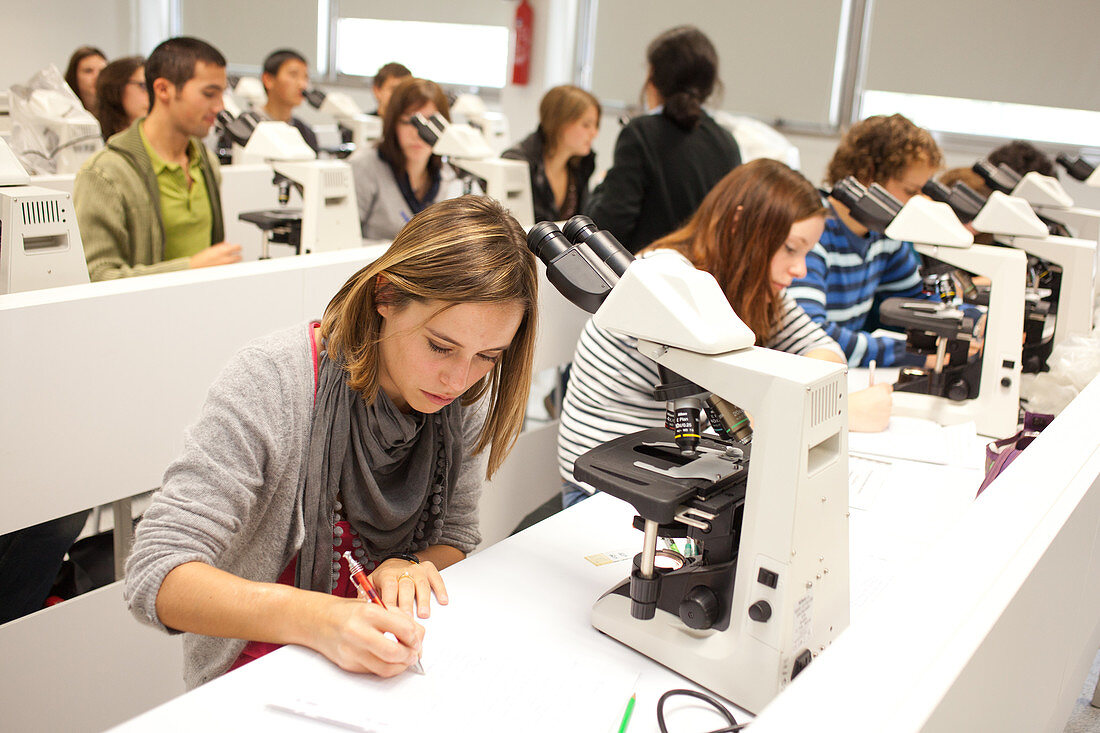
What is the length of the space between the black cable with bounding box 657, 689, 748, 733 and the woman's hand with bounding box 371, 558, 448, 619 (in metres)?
0.30

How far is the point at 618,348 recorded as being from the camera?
1.75m

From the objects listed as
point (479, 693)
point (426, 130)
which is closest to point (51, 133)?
point (426, 130)

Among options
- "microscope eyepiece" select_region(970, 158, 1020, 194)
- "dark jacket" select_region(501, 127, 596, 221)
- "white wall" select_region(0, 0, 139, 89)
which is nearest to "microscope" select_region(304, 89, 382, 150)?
"dark jacket" select_region(501, 127, 596, 221)

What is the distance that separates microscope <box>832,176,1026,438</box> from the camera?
1.95 metres

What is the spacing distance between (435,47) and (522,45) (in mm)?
1237

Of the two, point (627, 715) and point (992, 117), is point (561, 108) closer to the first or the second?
point (627, 715)

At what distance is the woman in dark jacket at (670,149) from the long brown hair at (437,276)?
5.86ft

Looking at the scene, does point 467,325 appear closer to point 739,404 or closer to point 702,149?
point 739,404

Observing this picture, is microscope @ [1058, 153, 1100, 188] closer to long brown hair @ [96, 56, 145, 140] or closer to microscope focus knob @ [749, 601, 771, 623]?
microscope focus knob @ [749, 601, 771, 623]

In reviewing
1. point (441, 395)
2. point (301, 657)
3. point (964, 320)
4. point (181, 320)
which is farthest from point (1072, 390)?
point (181, 320)

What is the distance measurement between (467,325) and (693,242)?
89 cm

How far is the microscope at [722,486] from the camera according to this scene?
91cm

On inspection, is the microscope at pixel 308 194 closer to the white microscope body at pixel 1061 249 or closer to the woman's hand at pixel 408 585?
the woman's hand at pixel 408 585

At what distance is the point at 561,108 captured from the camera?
3535mm
